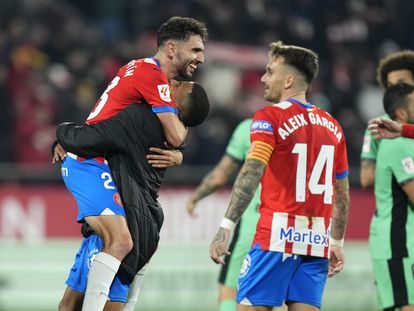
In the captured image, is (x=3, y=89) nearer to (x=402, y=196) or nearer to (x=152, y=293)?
(x=152, y=293)

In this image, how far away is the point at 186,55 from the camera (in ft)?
19.7

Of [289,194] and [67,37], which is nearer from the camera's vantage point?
[289,194]

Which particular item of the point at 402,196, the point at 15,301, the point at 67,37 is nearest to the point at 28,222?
the point at 15,301

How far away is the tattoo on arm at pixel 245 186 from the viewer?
5.68m

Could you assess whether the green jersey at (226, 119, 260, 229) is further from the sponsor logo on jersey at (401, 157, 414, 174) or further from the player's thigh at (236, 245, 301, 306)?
the player's thigh at (236, 245, 301, 306)

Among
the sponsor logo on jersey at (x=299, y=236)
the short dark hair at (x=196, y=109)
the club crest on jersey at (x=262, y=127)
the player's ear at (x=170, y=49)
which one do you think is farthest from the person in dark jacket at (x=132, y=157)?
the sponsor logo on jersey at (x=299, y=236)

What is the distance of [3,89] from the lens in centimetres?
1368

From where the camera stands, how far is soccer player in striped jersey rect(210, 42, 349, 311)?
18.8ft

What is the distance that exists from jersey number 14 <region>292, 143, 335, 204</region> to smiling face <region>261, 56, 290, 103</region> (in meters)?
0.43

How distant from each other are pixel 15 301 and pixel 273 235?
5969 mm

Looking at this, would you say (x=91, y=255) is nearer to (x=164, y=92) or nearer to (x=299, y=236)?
(x=164, y=92)

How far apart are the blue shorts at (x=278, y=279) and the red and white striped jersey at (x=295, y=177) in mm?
66

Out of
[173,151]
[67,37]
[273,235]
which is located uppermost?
[67,37]

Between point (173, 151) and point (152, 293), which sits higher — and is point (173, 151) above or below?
above
